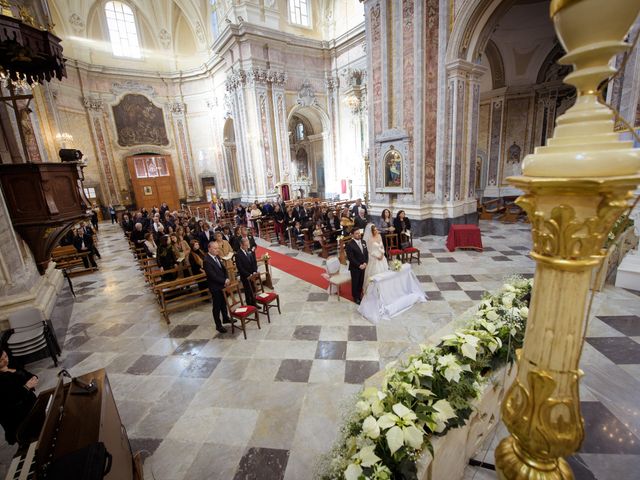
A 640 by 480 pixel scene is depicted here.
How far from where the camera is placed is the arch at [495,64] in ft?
45.8

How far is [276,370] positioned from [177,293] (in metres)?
3.72

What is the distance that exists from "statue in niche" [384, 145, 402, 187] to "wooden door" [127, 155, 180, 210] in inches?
746

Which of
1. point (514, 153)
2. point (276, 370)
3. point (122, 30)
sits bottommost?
point (276, 370)

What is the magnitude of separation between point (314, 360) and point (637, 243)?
21.0 ft

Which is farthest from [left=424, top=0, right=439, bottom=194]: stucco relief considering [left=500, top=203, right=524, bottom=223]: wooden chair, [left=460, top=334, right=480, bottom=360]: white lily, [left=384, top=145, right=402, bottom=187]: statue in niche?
[left=460, top=334, right=480, bottom=360]: white lily

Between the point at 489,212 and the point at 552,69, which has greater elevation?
the point at 552,69

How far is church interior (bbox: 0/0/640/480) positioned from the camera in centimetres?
113

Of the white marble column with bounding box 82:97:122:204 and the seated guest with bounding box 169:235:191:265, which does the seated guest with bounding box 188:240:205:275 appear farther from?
the white marble column with bounding box 82:97:122:204

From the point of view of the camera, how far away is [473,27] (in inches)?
364

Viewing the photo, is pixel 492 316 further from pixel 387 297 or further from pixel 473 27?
pixel 473 27

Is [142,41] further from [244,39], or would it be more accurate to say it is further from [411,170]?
[411,170]

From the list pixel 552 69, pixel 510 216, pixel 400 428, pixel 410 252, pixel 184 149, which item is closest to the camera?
pixel 400 428

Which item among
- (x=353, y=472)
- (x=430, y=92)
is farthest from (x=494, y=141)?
(x=353, y=472)

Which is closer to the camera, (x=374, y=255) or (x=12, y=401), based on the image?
(x=12, y=401)
